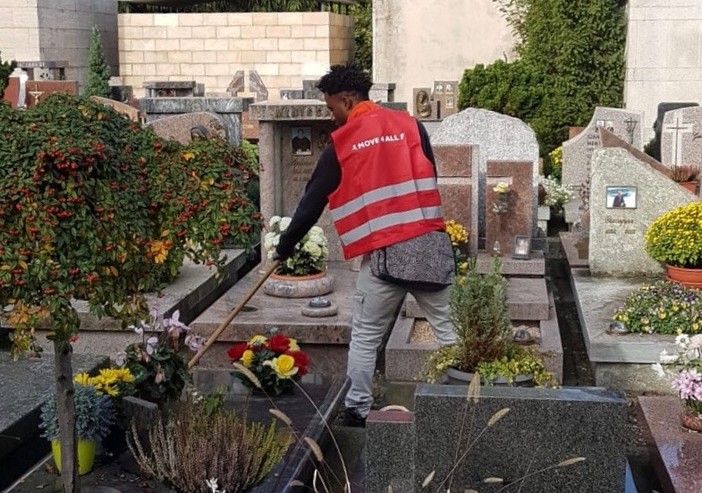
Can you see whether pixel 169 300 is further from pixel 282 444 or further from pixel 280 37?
pixel 280 37

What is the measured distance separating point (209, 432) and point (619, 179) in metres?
5.12

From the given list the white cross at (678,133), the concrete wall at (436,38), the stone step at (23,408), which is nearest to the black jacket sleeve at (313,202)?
the stone step at (23,408)

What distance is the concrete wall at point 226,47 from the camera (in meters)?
22.2

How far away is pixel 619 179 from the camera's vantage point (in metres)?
8.09

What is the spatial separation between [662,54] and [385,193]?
1388cm

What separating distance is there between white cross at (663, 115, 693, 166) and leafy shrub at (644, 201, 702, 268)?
5.37m

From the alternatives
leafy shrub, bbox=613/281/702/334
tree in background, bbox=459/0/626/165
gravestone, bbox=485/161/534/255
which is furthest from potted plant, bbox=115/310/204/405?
tree in background, bbox=459/0/626/165

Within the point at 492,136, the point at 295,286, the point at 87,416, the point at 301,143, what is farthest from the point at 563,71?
the point at 87,416

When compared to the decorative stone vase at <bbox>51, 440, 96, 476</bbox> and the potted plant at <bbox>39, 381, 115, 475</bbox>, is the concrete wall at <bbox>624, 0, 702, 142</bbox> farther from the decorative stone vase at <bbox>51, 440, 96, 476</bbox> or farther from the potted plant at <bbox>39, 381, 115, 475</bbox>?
the decorative stone vase at <bbox>51, 440, 96, 476</bbox>

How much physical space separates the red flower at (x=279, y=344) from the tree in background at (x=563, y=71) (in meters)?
12.2

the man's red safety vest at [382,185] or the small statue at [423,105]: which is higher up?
the small statue at [423,105]

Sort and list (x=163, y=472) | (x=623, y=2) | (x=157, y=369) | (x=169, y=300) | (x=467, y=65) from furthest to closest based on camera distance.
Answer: (x=467, y=65)
(x=623, y=2)
(x=169, y=300)
(x=157, y=369)
(x=163, y=472)

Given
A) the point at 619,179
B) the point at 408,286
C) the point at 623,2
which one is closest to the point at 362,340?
the point at 408,286

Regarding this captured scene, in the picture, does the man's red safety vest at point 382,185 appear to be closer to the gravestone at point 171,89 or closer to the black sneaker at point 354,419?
the black sneaker at point 354,419
